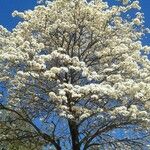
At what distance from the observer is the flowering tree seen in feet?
104

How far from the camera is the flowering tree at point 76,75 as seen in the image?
104 feet

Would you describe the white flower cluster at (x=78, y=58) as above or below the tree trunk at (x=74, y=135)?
above

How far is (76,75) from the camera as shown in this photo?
3606cm

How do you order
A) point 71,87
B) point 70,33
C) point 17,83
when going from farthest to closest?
point 70,33 → point 17,83 → point 71,87

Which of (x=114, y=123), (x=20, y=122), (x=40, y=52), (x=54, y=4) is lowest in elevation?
(x=114, y=123)

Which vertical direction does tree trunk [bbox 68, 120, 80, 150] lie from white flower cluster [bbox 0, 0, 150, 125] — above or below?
below

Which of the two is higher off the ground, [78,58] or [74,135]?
[78,58]

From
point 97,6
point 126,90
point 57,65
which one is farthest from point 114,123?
point 97,6

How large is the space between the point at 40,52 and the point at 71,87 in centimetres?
563

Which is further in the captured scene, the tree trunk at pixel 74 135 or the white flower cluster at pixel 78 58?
the tree trunk at pixel 74 135

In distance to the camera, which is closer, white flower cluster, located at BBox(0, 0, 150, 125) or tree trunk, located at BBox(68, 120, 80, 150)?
white flower cluster, located at BBox(0, 0, 150, 125)

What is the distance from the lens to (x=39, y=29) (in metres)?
37.4

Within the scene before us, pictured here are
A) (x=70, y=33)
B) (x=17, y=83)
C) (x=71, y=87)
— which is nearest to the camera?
(x=71, y=87)

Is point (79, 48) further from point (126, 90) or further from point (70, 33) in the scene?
point (126, 90)
